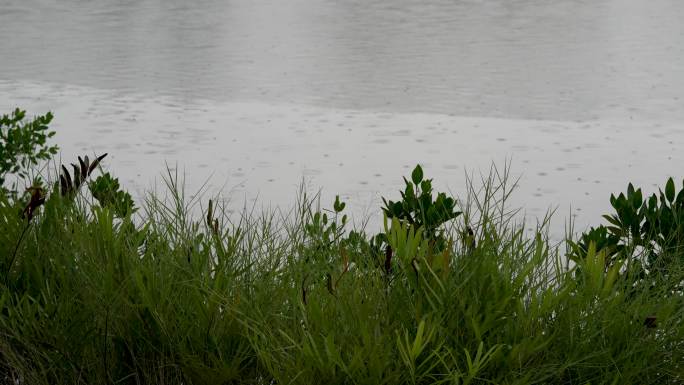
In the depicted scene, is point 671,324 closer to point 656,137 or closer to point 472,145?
point 472,145

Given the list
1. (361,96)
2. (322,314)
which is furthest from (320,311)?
(361,96)

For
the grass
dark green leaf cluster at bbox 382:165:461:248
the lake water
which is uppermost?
the lake water

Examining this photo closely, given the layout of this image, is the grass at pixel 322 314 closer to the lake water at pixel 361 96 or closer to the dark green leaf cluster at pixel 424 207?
the dark green leaf cluster at pixel 424 207

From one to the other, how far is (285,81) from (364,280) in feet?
26.6

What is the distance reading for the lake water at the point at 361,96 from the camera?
21.4 ft

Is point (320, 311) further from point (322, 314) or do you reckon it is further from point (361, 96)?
point (361, 96)

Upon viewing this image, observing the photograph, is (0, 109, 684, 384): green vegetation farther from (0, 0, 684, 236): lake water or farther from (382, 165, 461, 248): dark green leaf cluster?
(0, 0, 684, 236): lake water

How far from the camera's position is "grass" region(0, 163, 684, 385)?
1753 mm

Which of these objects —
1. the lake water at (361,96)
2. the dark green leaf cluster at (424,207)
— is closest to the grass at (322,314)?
the dark green leaf cluster at (424,207)

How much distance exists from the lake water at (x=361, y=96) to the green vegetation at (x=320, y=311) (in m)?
1.70

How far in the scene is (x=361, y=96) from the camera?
911 cm

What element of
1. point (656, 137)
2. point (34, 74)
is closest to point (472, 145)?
point (656, 137)

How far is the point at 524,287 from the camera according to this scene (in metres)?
1.86

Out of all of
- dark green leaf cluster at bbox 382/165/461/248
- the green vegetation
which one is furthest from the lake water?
the green vegetation
